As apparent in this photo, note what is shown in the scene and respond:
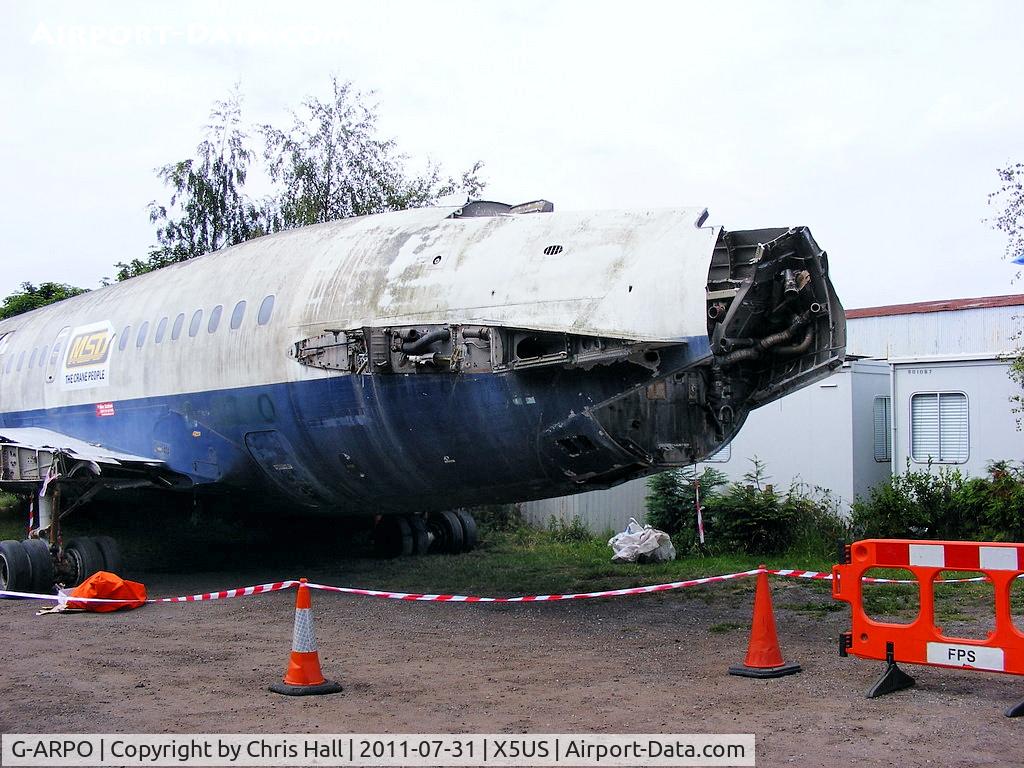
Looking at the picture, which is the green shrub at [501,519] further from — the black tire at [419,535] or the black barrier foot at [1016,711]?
the black barrier foot at [1016,711]

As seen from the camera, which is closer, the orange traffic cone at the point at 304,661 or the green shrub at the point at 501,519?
the orange traffic cone at the point at 304,661

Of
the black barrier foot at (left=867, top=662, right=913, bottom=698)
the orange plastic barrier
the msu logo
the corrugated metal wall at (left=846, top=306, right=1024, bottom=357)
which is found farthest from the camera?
the corrugated metal wall at (left=846, top=306, right=1024, bottom=357)

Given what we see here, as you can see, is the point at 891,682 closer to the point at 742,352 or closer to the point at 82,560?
the point at 742,352

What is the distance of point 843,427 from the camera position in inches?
616

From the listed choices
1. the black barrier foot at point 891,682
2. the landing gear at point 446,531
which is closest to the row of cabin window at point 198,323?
the landing gear at point 446,531

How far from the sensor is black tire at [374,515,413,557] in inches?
640

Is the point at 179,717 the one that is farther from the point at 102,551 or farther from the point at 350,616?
the point at 102,551

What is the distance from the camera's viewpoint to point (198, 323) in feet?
42.3

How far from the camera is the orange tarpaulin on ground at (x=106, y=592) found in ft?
38.6

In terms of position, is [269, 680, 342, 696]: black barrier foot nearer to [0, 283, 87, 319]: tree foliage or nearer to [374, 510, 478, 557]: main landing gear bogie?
[374, 510, 478, 557]: main landing gear bogie

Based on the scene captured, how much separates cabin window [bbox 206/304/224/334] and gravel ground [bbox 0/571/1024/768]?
3.26 meters

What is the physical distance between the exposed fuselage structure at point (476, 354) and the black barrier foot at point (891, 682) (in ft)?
9.17

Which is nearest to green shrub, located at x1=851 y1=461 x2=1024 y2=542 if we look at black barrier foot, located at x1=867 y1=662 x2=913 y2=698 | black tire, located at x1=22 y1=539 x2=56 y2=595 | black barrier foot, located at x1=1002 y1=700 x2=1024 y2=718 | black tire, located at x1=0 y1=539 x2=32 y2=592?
black barrier foot, located at x1=867 y1=662 x2=913 y2=698

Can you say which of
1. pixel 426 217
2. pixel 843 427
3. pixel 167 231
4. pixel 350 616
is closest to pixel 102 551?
pixel 350 616
